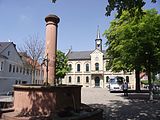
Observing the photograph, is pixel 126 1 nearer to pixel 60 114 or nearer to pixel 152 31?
pixel 60 114

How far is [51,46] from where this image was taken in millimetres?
12750

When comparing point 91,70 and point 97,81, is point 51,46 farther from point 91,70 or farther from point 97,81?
point 91,70

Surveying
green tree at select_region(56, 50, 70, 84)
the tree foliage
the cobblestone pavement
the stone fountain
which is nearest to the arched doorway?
green tree at select_region(56, 50, 70, 84)

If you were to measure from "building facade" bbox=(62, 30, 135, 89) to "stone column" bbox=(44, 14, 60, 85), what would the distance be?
200 ft

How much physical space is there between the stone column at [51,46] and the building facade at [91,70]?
60.8m

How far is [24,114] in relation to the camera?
10.4 metres

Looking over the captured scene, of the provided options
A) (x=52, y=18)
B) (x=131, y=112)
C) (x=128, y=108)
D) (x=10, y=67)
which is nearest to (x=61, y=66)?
(x=10, y=67)

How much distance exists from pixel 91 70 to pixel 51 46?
64007mm

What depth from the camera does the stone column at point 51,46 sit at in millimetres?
12680

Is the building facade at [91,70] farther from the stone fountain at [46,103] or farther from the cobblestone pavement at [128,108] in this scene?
the stone fountain at [46,103]

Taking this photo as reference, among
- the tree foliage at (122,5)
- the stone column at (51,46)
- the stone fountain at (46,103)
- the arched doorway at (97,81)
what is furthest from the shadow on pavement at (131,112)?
the arched doorway at (97,81)

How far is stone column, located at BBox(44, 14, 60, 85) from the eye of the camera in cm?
1268

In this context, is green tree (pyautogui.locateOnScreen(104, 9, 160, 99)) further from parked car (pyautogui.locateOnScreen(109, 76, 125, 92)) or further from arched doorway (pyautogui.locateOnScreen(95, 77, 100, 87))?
arched doorway (pyautogui.locateOnScreen(95, 77, 100, 87))

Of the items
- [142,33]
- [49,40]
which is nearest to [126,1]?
A: [49,40]
